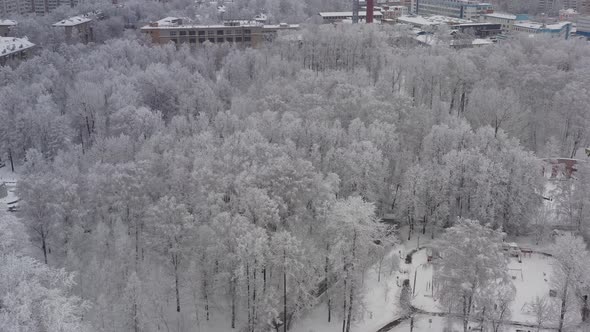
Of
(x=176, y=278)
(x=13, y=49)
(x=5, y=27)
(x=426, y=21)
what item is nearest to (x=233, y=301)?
(x=176, y=278)

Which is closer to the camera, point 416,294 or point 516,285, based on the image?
point 416,294

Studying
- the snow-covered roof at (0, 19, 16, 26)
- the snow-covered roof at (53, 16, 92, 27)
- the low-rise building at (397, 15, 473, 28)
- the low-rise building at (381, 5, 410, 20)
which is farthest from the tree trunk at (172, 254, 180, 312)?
the low-rise building at (381, 5, 410, 20)

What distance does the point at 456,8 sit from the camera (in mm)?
123562

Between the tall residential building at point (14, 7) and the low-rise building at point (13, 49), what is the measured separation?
4711 centimetres

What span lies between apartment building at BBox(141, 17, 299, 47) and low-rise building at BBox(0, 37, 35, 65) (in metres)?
18.2

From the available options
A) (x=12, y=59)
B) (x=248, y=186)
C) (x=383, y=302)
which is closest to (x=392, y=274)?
(x=383, y=302)

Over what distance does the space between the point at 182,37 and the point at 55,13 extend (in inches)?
1398

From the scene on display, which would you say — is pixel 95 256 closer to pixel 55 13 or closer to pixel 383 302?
pixel 383 302

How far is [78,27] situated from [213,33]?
26.7 metres

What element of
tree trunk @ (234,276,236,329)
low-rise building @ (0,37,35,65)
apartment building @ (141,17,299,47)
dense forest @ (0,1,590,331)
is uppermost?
apartment building @ (141,17,299,47)

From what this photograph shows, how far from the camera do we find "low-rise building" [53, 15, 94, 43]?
96.6 metres

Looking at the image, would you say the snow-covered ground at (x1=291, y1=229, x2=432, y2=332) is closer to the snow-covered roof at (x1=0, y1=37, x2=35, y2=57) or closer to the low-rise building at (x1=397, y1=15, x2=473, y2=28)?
the snow-covered roof at (x1=0, y1=37, x2=35, y2=57)

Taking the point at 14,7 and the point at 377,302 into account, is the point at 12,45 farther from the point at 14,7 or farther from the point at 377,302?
the point at 377,302

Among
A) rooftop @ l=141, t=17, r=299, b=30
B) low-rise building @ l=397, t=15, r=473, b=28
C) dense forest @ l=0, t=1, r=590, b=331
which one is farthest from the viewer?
low-rise building @ l=397, t=15, r=473, b=28
